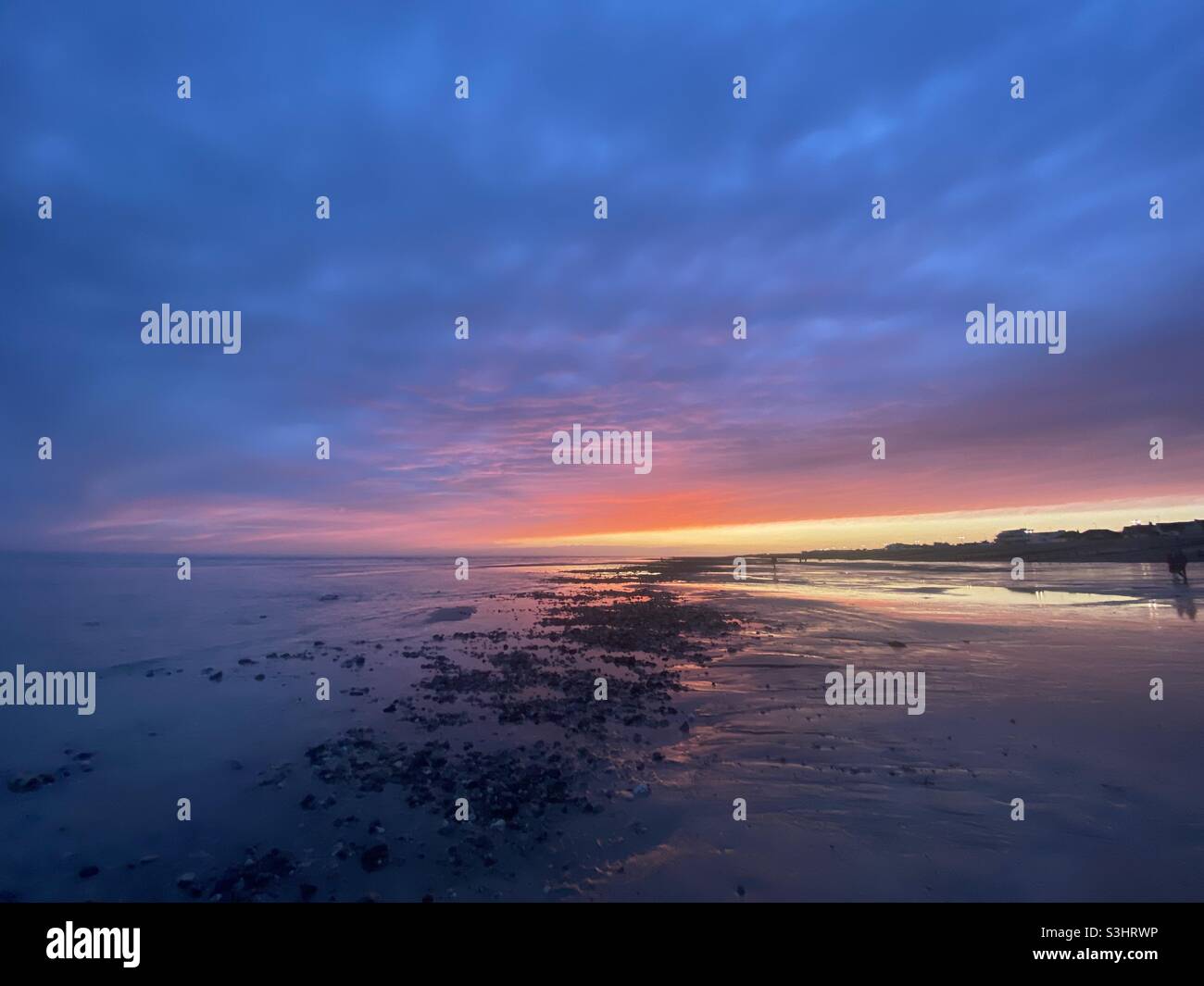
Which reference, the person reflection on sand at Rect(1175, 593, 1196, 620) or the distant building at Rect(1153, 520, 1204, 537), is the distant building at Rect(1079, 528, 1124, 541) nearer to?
the distant building at Rect(1153, 520, 1204, 537)

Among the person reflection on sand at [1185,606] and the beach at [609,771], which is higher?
the beach at [609,771]

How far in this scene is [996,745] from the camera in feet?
31.3

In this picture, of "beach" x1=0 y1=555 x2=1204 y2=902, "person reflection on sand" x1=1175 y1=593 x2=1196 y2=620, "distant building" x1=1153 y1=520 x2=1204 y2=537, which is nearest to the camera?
"beach" x1=0 y1=555 x2=1204 y2=902

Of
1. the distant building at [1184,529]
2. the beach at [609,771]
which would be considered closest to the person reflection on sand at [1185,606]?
the beach at [609,771]

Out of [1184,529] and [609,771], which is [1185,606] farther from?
[1184,529]

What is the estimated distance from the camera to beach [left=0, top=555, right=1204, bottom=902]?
240 inches

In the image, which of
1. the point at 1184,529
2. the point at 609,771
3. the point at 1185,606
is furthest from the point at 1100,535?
the point at 609,771

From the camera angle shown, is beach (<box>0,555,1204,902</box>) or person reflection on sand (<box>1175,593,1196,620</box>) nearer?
beach (<box>0,555,1204,902</box>)

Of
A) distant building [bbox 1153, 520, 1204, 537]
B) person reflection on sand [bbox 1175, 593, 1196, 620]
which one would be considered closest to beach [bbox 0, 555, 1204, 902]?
person reflection on sand [bbox 1175, 593, 1196, 620]

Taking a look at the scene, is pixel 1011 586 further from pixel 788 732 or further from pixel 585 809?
pixel 585 809

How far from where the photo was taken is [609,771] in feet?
29.4

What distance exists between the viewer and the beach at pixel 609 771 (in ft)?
20.0

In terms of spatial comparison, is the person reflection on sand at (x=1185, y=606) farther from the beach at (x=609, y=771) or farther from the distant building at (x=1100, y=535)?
the distant building at (x=1100, y=535)
